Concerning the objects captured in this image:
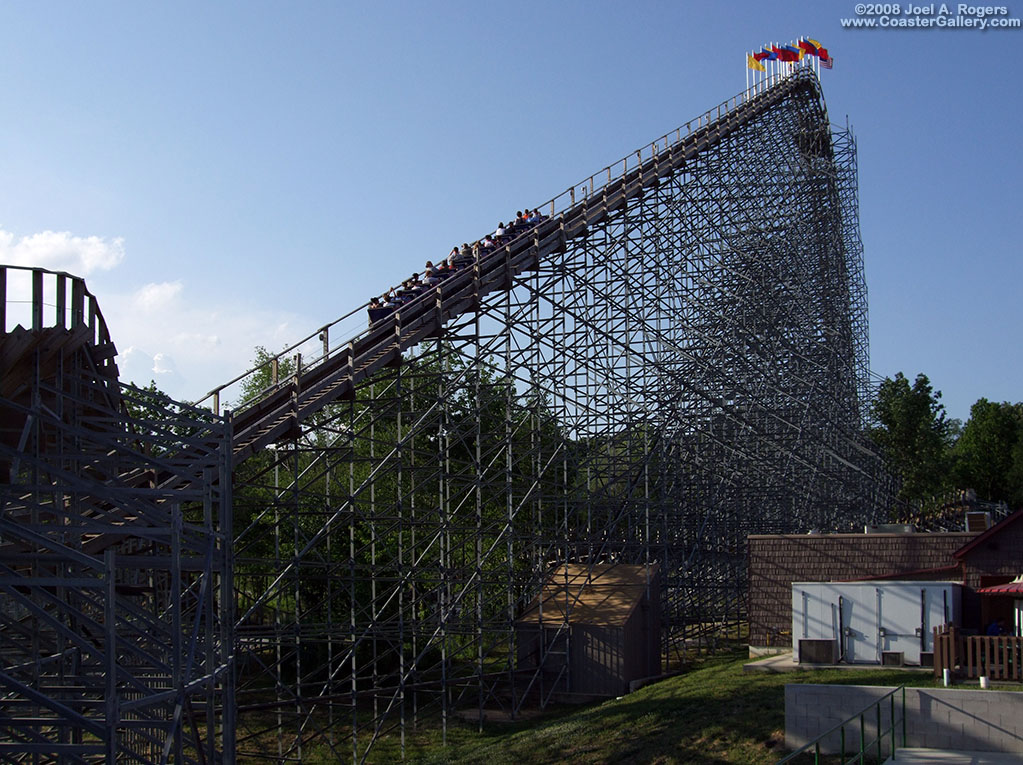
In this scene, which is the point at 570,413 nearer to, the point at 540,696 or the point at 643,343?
the point at 643,343

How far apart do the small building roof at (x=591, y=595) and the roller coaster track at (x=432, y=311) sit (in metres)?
6.98

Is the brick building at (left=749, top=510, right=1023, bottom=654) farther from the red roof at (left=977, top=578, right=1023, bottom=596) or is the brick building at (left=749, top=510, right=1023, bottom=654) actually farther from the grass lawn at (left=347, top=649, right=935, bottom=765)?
the red roof at (left=977, top=578, right=1023, bottom=596)

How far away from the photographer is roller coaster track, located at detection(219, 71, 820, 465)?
1973cm

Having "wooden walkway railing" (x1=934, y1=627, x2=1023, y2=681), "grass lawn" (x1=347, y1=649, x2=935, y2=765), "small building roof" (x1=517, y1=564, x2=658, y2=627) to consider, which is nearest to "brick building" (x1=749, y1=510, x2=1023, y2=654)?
"small building roof" (x1=517, y1=564, x2=658, y2=627)

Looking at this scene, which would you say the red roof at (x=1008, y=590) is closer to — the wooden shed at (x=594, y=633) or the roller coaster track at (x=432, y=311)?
the wooden shed at (x=594, y=633)

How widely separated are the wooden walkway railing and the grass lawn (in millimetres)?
464

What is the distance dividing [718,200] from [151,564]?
24.9 m

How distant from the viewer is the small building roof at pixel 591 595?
26688 millimetres

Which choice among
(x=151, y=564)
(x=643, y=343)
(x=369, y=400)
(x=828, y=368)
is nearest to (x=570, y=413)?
(x=643, y=343)

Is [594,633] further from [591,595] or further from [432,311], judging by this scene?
[432,311]

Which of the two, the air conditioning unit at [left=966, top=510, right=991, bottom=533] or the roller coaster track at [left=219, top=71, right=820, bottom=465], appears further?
the air conditioning unit at [left=966, top=510, right=991, bottom=533]

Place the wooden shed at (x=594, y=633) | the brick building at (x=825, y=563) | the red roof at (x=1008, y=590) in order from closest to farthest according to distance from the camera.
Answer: the red roof at (x=1008, y=590), the brick building at (x=825, y=563), the wooden shed at (x=594, y=633)

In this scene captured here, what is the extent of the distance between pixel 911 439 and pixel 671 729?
3410 cm

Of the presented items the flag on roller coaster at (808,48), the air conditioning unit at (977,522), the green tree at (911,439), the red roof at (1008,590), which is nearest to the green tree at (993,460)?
the green tree at (911,439)
